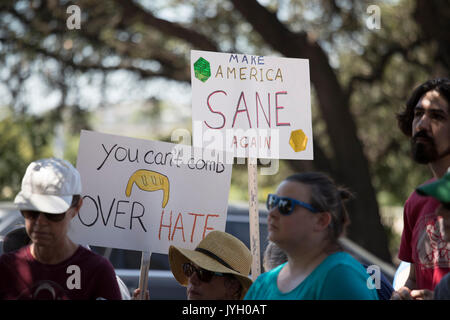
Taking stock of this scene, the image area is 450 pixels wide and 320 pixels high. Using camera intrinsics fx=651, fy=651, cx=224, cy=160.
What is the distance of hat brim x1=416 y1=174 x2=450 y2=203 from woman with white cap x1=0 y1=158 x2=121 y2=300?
48.2 inches

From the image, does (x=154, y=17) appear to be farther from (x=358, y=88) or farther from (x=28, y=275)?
(x=28, y=275)

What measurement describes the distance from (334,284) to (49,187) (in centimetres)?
119

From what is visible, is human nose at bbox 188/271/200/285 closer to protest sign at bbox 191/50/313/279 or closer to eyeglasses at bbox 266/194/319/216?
eyeglasses at bbox 266/194/319/216

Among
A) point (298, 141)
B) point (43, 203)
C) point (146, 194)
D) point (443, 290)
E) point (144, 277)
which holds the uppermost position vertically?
point (298, 141)

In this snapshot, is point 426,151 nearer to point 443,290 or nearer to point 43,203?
point 443,290

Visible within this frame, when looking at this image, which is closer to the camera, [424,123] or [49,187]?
[49,187]

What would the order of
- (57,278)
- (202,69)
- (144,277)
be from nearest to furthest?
(57,278) → (144,277) → (202,69)

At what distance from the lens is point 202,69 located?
3566 mm

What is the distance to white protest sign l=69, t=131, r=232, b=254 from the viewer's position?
3322 millimetres

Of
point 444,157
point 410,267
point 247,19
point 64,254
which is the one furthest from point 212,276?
point 247,19

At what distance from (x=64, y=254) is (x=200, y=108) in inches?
49.7

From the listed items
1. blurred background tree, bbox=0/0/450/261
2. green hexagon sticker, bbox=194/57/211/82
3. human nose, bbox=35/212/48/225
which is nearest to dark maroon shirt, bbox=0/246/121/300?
human nose, bbox=35/212/48/225

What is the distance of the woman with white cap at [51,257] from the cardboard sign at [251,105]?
1.02m

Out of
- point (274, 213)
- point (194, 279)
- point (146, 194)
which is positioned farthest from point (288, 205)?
point (146, 194)
